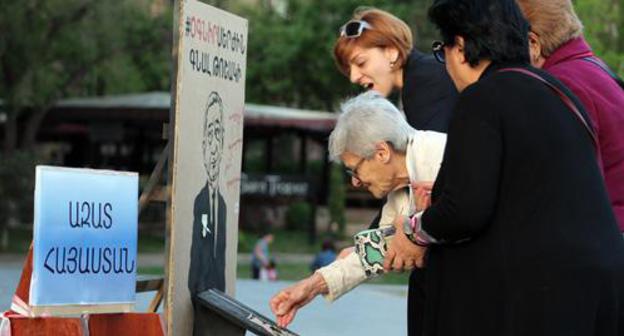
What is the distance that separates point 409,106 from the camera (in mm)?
4891

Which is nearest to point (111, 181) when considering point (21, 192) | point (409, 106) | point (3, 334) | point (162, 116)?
point (3, 334)

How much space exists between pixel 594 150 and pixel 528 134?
227 millimetres

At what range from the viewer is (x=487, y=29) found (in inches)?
144

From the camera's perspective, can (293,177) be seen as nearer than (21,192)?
No

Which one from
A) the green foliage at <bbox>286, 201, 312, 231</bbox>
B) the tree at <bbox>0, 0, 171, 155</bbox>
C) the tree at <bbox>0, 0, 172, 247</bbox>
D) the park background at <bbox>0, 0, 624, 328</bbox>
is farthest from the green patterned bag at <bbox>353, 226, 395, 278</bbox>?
the green foliage at <bbox>286, 201, 312, 231</bbox>

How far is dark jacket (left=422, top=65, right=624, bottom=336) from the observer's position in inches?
137

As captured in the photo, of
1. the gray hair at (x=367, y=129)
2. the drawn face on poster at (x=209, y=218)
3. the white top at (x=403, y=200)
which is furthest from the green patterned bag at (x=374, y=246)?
the drawn face on poster at (x=209, y=218)

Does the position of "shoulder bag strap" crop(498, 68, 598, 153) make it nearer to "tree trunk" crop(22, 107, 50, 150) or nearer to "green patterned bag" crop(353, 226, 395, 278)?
"green patterned bag" crop(353, 226, 395, 278)

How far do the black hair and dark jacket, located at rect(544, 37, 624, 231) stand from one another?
705 millimetres

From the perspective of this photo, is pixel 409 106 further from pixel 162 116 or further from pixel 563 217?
pixel 162 116

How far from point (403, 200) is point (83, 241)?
5.73 feet

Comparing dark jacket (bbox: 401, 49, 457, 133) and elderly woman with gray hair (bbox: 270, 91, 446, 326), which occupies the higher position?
dark jacket (bbox: 401, 49, 457, 133)

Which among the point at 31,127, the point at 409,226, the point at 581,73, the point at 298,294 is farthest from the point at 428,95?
the point at 31,127

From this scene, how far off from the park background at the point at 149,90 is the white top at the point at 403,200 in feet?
43.4
